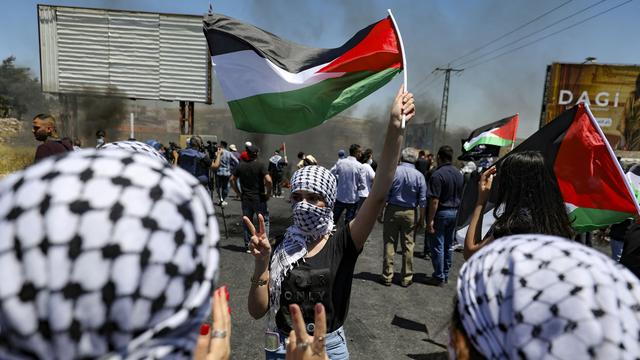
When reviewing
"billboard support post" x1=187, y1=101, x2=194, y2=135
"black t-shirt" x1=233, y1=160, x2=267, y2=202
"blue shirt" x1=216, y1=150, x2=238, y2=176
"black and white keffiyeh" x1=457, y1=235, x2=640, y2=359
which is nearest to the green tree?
"billboard support post" x1=187, y1=101, x2=194, y2=135

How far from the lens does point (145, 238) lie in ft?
2.21

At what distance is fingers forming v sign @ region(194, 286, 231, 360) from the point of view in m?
1.06

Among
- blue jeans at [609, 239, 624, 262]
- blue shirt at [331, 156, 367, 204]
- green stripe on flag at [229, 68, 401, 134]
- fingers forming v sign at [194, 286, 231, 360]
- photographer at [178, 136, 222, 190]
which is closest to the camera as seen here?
fingers forming v sign at [194, 286, 231, 360]

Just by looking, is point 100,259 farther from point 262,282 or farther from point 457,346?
point 262,282

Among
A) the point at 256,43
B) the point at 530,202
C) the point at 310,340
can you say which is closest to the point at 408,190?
the point at 256,43

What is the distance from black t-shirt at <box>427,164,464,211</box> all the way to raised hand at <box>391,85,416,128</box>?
4.19 m

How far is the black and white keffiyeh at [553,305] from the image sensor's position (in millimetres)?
793

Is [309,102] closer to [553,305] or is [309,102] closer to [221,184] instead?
[553,305]

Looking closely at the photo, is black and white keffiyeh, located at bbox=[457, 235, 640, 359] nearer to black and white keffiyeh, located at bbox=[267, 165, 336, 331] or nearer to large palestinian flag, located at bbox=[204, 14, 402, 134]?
black and white keffiyeh, located at bbox=[267, 165, 336, 331]

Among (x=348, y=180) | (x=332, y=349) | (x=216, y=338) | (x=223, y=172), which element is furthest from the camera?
(x=223, y=172)

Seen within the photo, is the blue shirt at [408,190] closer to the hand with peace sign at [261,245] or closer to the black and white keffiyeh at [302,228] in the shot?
the black and white keffiyeh at [302,228]

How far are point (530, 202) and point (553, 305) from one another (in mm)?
1508

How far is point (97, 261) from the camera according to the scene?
630 mm

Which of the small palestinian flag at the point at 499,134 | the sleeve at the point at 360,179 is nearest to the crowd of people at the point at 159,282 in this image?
the small palestinian flag at the point at 499,134
